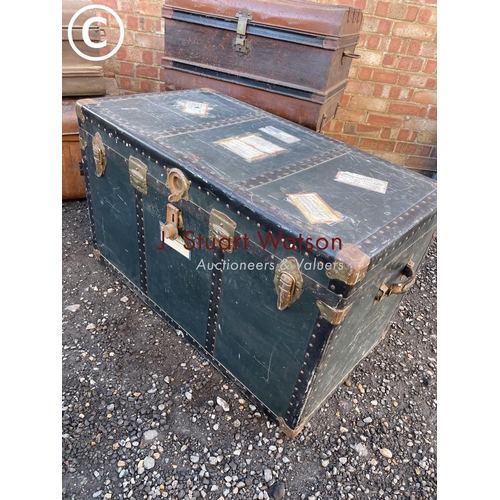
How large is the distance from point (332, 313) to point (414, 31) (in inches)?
103

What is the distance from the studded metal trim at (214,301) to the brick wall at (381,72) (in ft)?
7.09

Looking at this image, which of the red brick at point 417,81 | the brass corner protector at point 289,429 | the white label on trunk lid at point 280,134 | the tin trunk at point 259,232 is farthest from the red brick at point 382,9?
the brass corner protector at point 289,429

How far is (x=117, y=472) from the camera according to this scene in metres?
1.53

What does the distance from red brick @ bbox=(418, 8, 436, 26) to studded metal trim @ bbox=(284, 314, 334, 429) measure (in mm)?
2641

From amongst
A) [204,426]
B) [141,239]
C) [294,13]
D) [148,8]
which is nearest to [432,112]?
[294,13]

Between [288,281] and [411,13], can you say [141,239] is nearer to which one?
A: [288,281]

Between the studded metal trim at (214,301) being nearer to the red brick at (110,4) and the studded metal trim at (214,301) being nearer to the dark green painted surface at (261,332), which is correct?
the dark green painted surface at (261,332)

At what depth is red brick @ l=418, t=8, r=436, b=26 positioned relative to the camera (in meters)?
2.79

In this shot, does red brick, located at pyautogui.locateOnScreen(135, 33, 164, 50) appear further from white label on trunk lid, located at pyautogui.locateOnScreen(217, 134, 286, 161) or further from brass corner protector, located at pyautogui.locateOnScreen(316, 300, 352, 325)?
brass corner protector, located at pyautogui.locateOnScreen(316, 300, 352, 325)

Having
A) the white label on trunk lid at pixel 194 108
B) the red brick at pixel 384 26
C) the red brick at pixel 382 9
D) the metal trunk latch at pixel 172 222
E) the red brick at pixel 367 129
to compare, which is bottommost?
the metal trunk latch at pixel 172 222

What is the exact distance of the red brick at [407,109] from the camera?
124 inches

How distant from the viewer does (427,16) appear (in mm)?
2809

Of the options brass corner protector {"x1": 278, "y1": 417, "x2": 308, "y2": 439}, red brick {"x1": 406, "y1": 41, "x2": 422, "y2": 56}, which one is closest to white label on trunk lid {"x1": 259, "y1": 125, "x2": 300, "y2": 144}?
brass corner protector {"x1": 278, "y1": 417, "x2": 308, "y2": 439}

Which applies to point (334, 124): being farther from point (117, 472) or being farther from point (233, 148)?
point (117, 472)
